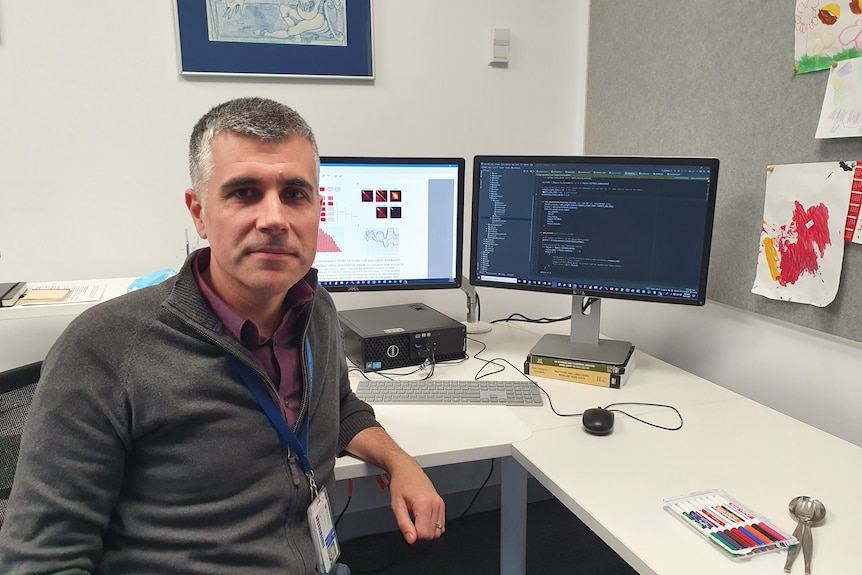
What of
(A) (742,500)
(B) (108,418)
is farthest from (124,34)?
(A) (742,500)

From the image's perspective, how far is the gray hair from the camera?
0.85 m

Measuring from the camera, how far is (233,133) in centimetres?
85

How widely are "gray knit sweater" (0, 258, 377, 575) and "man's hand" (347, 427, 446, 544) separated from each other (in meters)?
0.16

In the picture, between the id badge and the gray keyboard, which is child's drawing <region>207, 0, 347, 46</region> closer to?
the gray keyboard

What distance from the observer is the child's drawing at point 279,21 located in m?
1.56

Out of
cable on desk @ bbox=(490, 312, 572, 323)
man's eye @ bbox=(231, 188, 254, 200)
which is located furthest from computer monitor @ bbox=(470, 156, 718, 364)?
man's eye @ bbox=(231, 188, 254, 200)

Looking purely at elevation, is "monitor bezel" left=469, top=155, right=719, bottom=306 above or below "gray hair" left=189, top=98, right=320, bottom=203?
below

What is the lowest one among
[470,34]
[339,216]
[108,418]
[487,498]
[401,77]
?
[487,498]

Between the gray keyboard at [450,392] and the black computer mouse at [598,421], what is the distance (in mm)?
152

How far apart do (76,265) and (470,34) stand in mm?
1280

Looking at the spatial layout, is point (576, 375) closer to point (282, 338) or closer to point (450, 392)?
point (450, 392)

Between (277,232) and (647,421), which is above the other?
(277,232)

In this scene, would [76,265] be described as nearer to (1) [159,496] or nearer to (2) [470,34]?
(1) [159,496]

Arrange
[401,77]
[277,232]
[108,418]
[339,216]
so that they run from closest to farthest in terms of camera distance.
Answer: [108,418] → [277,232] → [339,216] → [401,77]
